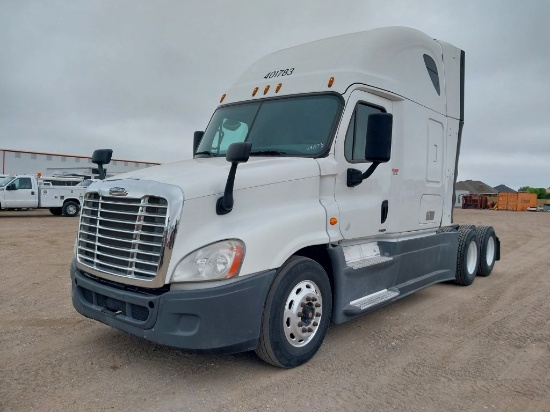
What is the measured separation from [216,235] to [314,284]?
3.93ft

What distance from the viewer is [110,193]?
3.89m

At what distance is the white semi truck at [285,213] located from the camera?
352 centimetres

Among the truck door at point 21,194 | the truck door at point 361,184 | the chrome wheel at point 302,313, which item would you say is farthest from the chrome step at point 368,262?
the truck door at point 21,194

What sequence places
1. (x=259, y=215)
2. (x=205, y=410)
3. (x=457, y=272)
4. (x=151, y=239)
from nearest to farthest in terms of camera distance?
(x=205, y=410), (x=151, y=239), (x=259, y=215), (x=457, y=272)

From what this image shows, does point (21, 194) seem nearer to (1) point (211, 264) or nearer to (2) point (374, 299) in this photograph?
(2) point (374, 299)

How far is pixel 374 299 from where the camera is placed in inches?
196

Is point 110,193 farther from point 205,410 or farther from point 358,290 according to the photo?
point 358,290

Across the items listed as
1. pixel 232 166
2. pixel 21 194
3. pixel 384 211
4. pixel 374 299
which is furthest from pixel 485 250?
pixel 21 194

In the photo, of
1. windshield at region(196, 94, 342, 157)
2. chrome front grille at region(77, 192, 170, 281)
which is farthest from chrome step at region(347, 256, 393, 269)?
chrome front grille at region(77, 192, 170, 281)

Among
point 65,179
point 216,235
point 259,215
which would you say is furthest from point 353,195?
point 65,179

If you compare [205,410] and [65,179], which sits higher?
[65,179]

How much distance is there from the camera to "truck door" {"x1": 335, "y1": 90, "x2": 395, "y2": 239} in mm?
4620

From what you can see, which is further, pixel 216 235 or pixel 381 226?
pixel 381 226

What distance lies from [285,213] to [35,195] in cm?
2117
